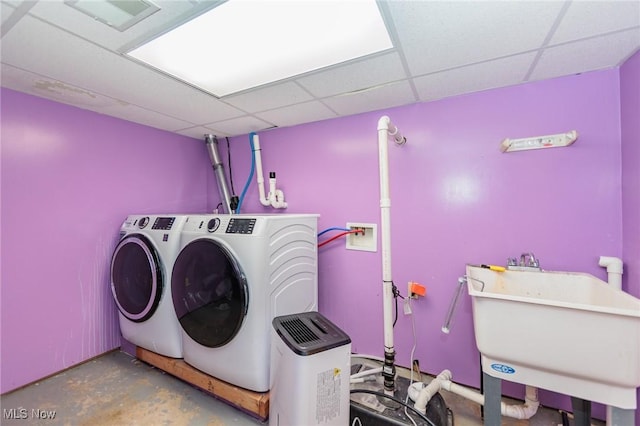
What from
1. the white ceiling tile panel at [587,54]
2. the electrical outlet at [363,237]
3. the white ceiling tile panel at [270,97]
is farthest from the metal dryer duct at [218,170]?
the white ceiling tile panel at [587,54]

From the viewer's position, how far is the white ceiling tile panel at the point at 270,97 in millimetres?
1702

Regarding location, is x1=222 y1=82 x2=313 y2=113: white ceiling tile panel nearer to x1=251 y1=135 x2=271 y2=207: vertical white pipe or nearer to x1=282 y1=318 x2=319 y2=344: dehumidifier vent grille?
x1=251 y1=135 x2=271 y2=207: vertical white pipe

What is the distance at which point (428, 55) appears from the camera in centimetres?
134

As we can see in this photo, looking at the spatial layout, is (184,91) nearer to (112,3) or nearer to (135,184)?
(112,3)

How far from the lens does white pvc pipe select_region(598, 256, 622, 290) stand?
4.53ft

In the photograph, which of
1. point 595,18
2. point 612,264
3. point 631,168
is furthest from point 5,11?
point 612,264

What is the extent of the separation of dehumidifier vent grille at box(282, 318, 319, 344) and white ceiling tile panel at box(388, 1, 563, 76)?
1435 mm

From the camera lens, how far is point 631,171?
134 cm

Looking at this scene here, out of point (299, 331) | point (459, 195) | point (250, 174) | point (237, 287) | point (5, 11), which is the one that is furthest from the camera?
point (250, 174)

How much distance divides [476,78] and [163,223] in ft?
7.52

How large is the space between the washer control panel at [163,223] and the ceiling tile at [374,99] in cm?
141

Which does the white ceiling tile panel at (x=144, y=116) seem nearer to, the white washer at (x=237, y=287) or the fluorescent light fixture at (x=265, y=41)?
the fluorescent light fixture at (x=265, y=41)

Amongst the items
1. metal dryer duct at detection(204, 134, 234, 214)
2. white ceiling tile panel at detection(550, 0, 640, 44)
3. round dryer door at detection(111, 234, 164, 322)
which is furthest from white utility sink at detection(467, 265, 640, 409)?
metal dryer duct at detection(204, 134, 234, 214)

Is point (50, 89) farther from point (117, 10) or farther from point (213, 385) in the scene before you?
point (213, 385)
